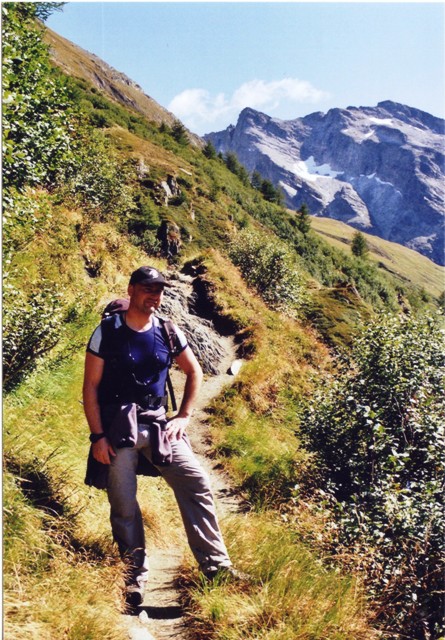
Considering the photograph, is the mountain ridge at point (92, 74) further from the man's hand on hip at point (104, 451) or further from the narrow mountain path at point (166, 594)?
the man's hand on hip at point (104, 451)

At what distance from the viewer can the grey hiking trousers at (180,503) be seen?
13.6 feet

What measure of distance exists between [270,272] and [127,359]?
78.5ft

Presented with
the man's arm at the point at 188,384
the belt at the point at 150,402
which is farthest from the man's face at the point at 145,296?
the belt at the point at 150,402

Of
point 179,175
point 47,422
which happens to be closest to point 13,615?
point 47,422

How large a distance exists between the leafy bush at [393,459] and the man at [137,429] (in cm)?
215

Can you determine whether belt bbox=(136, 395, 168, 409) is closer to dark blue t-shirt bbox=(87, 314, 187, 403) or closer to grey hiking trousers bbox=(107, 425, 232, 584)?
dark blue t-shirt bbox=(87, 314, 187, 403)

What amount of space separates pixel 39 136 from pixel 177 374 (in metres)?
8.90

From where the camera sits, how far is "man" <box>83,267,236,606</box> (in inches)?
163

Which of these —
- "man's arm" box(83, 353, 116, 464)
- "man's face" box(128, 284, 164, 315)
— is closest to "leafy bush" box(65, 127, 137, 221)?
"man's face" box(128, 284, 164, 315)

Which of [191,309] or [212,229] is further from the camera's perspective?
[212,229]

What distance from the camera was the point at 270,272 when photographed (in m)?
27.6

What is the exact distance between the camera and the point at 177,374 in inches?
568

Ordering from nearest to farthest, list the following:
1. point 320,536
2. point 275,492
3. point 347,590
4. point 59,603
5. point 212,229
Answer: point 59,603 < point 347,590 < point 320,536 < point 275,492 < point 212,229

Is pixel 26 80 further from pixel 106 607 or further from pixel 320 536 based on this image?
pixel 320 536
